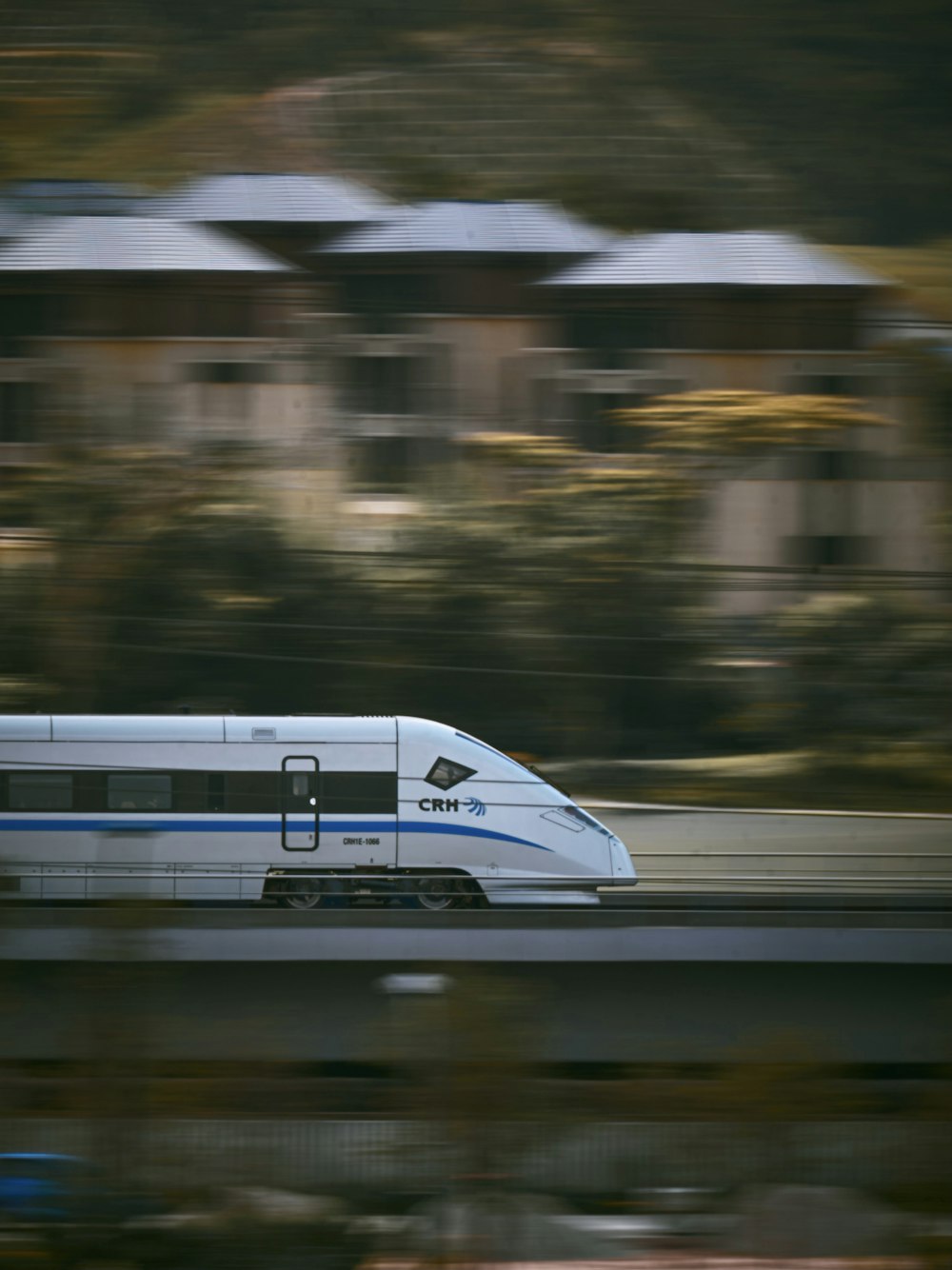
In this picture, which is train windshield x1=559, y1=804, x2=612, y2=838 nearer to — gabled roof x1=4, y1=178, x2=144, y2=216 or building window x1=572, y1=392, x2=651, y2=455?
building window x1=572, y1=392, x2=651, y2=455

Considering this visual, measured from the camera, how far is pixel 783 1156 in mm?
1190

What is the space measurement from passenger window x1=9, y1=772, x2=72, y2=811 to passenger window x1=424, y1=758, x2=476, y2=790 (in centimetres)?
34

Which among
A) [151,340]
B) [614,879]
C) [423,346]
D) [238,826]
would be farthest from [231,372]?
[614,879]

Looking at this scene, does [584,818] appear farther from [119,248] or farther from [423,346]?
[119,248]

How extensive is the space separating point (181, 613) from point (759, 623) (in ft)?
1.88

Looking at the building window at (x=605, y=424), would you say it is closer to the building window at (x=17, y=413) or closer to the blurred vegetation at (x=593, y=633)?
the blurred vegetation at (x=593, y=633)

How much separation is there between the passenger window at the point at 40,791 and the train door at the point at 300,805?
0.22 meters

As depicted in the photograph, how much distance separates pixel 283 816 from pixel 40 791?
0.93ft

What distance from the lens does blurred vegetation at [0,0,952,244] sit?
1.33m

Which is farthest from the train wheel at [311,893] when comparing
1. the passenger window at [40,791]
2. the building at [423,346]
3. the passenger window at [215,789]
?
the building at [423,346]

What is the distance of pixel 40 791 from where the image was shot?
4.01 ft

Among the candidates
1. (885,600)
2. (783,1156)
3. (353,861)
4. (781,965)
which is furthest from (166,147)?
(783,1156)

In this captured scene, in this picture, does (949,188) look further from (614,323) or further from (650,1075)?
(650,1075)

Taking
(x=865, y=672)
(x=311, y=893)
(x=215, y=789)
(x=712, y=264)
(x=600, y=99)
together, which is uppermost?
(x=600, y=99)
